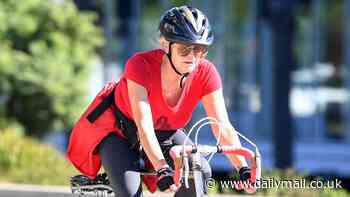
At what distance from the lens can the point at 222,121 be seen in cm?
484

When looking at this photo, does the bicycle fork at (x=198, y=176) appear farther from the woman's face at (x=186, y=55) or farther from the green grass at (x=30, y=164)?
Answer: the green grass at (x=30, y=164)

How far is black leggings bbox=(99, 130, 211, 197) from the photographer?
186 inches

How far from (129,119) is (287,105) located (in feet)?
31.3

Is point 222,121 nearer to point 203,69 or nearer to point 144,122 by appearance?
point 203,69

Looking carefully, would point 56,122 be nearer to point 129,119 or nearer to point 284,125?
point 284,125

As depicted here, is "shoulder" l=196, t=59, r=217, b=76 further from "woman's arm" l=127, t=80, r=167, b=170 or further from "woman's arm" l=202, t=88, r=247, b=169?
"woman's arm" l=127, t=80, r=167, b=170

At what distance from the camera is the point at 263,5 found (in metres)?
16.1

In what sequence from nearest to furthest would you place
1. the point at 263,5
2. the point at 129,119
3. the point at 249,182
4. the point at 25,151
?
the point at 249,182, the point at 129,119, the point at 25,151, the point at 263,5

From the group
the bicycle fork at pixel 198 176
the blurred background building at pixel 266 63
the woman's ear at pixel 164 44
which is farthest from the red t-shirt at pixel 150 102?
the blurred background building at pixel 266 63

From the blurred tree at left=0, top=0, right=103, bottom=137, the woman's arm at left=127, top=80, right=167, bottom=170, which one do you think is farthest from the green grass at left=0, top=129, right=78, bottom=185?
the woman's arm at left=127, top=80, right=167, bottom=170

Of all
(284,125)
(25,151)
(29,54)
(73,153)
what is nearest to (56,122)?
(29,54)

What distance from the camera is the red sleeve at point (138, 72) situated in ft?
15.5

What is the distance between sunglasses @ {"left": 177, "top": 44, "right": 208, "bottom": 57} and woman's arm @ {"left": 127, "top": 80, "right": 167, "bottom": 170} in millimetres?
278

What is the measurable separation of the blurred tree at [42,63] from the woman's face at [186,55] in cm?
722
